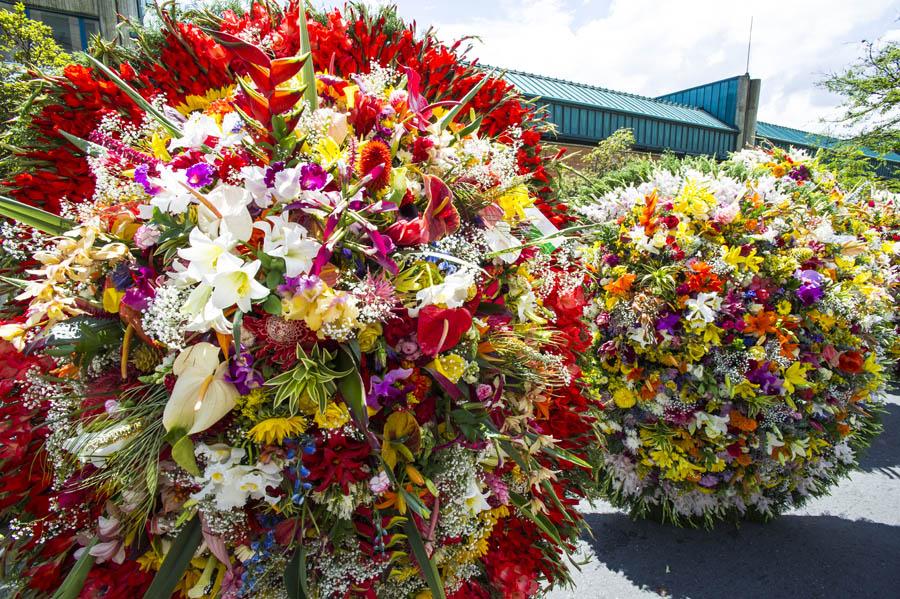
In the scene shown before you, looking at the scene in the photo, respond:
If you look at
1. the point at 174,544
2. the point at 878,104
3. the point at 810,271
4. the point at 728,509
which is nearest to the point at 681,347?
the point at 810,271

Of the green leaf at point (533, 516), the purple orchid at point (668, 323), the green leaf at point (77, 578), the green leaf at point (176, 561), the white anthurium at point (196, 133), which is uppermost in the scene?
the white anthurium at point (196, 133)

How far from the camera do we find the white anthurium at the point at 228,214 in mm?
911

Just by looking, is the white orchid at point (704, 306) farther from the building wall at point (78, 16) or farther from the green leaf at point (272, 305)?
the building wall at point (78, 16)

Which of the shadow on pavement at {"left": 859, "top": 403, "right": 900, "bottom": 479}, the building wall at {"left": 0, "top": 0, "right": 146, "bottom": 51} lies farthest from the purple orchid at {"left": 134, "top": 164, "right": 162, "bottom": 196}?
the building wall at {"left": 0, "top": 0, "right": 146, "bottom": 51}

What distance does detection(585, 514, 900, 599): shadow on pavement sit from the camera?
10.1ft

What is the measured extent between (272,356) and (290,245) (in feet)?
0.71

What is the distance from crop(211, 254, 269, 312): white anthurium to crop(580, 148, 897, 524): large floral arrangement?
2247 millimetres

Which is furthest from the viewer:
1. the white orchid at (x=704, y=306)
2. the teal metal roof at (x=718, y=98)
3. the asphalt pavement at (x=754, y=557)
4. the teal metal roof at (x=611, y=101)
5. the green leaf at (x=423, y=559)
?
the teal metal roof at (x=718, y=98)

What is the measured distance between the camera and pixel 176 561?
3.13ft

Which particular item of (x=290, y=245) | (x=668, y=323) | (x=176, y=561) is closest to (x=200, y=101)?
(x=290, y=245)

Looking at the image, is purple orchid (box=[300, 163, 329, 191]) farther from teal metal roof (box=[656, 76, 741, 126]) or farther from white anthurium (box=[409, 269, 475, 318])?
teal metal roof (box=[656, 76, 741, 126])

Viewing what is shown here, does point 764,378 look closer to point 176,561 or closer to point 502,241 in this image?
point 502,241

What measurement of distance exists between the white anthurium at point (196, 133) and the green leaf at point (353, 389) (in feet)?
1.77

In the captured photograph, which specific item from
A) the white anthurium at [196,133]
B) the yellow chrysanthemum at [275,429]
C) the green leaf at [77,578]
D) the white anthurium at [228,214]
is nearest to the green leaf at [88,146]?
the white anthurium at [196,133]
